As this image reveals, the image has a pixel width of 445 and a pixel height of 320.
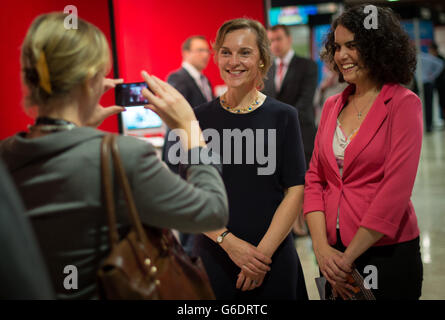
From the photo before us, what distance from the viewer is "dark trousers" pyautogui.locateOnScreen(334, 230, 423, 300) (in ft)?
5.34

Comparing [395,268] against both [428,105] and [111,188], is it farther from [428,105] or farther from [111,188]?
[428,105]

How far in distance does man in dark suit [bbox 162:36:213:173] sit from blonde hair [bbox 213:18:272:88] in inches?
91.2

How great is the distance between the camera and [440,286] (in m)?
3.24

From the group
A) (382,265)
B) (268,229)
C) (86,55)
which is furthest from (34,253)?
(382,265)

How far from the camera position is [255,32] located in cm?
182

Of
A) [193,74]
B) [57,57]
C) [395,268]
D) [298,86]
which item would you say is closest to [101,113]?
[57,57]

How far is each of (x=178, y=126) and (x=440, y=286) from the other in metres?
2.81

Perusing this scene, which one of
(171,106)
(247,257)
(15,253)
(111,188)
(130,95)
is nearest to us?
(15,253)

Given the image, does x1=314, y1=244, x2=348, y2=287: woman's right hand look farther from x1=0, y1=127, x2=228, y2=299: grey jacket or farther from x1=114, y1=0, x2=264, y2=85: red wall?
x1=114, y1=0, x2=264, y2=85: red wall

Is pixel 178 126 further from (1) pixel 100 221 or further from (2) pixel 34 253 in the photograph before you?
(2) pixel 34 253

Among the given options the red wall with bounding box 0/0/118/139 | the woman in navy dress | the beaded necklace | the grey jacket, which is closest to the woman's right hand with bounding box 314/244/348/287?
the woman in navy dress

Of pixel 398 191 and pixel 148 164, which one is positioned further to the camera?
pixel 398 191

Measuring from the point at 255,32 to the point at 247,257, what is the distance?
0.85 meters

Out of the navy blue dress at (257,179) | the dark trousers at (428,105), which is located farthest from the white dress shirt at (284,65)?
the dark trousers at (428,105)
